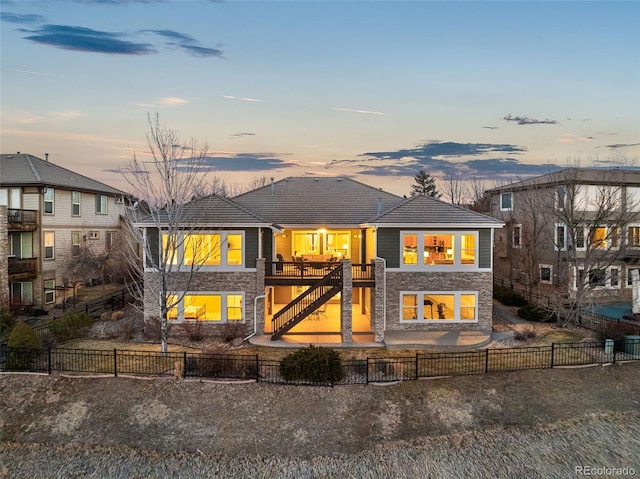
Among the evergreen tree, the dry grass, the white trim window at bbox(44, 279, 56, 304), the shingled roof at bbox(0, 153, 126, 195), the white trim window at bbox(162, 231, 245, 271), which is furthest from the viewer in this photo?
the evergreen tree

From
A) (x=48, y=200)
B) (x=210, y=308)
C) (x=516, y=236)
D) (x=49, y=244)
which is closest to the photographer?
(x=210, y=308)

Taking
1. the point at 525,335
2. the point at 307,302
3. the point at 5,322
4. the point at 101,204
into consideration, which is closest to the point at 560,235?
the point at 525,335

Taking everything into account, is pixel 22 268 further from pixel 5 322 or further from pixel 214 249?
pixel 214 249

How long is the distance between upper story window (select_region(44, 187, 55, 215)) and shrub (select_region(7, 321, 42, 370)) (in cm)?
1289

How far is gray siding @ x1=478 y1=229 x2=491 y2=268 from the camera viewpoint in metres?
17.8

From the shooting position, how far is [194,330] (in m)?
16.6

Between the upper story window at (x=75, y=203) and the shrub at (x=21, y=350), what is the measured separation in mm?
14782

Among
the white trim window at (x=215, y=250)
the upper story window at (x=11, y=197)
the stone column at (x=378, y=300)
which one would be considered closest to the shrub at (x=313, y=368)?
the stone column at (x=378, y=300)

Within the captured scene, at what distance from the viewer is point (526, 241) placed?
26922 mm

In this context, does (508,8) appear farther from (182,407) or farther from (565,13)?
(182,407)

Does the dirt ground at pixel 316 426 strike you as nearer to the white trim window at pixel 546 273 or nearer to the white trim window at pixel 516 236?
the white trim window at pixel 546 273

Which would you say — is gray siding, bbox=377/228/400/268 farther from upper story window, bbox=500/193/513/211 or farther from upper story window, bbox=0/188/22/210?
upper story window, bbox=0/188/22/210

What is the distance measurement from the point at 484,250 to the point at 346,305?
23.3 ft

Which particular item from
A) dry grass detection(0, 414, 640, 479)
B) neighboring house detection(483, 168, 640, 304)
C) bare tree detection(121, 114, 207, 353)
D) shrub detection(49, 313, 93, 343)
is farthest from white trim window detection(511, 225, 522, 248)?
shrub detection(49, 313, 93, 343)
